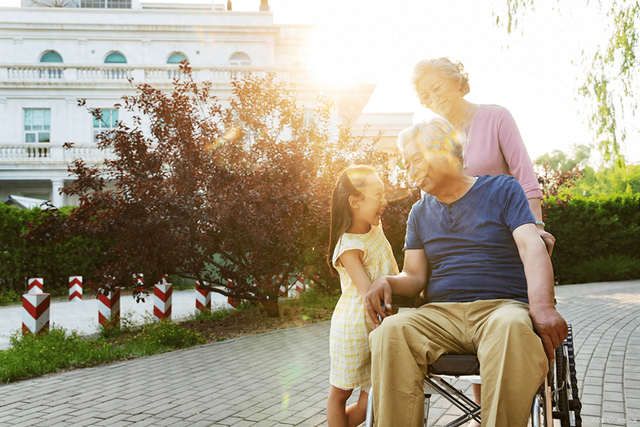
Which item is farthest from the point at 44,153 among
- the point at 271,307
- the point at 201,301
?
the point at 271,307

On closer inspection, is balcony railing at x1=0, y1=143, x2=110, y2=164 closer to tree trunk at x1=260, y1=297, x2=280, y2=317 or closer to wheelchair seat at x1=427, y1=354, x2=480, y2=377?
tree trunk at x1=260, y1=297, x2=280, y2=317

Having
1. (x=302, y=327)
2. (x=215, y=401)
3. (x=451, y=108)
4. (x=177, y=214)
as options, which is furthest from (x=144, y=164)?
(x=451, y=108)

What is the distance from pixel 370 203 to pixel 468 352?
0.90m

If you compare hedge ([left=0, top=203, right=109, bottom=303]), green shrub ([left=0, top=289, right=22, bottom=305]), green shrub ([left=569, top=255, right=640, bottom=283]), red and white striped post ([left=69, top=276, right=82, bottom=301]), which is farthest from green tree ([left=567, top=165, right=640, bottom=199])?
green shrub ([left=0, top=289, right=22, bottom=305])

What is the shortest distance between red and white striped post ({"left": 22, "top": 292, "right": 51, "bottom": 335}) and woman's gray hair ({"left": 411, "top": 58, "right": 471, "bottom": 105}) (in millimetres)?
5934

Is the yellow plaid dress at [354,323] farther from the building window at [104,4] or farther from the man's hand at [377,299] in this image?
the building window at [104,4]

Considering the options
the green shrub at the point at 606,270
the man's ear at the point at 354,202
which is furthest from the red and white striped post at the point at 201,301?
the green shrub at the point at 606,270

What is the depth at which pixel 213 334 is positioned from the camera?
307 inches

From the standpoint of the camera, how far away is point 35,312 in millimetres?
6980

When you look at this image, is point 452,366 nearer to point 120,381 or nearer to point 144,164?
point 120,381

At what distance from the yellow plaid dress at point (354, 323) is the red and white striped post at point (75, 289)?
44.1ft

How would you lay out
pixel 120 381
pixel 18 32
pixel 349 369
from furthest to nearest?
pixel 18 32
pixel 120 381
pixel 349 369

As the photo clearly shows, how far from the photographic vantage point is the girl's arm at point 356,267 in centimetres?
272

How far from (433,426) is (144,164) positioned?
5742mm
